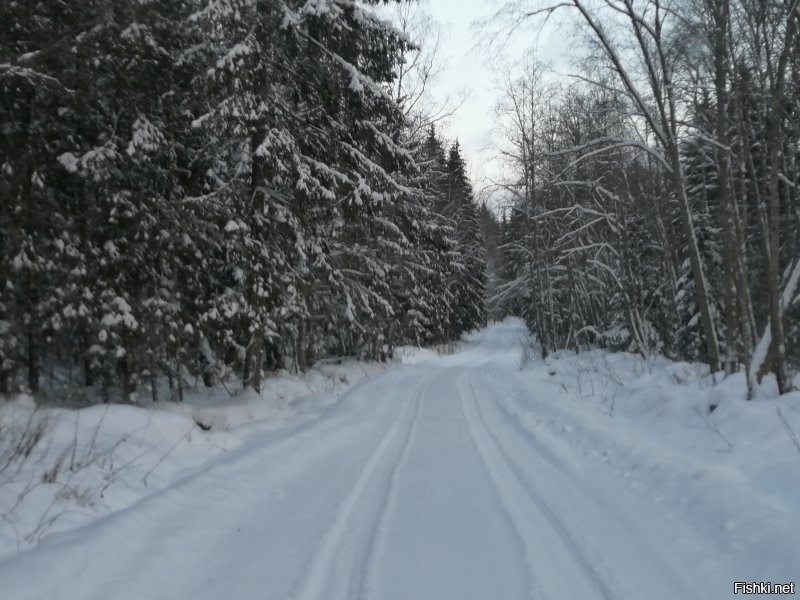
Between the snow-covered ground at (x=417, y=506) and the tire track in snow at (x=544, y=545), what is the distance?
21 millimetres

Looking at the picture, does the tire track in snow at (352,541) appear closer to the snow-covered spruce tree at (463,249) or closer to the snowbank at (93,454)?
the snowbank at (93,454)

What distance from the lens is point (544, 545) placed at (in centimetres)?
407

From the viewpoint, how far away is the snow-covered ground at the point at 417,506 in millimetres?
3494

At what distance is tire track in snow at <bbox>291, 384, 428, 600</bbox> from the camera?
3.50 metres

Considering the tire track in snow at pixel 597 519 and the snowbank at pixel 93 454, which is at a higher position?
the snowbank at pixel 93 454

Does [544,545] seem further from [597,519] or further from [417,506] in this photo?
[417,506]

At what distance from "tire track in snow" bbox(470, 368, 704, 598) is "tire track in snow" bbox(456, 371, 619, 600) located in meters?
0.02

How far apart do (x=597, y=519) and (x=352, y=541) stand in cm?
215

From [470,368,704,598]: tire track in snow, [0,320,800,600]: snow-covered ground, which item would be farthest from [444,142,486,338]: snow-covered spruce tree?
[470,368,704,598]: tire track in snow

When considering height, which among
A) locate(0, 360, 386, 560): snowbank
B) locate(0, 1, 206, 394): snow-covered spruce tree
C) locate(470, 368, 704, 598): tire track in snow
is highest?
locate(0, 1, 206, 394): snow-covered spruce tree

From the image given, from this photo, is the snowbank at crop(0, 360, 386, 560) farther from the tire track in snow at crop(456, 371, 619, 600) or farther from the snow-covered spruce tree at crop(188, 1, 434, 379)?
the tire track in snow at crop(456, 371, 619, 600)

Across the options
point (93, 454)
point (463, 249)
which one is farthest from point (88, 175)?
point (463, 249)

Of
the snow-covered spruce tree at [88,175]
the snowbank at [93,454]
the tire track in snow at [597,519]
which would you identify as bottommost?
the tire track in snow at [597,519]

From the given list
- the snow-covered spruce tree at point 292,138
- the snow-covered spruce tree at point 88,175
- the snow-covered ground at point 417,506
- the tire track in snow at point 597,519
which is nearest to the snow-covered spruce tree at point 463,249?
the snow-covered spruce tree at point 292,138
